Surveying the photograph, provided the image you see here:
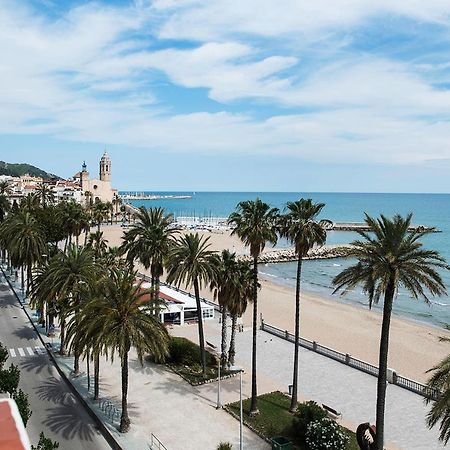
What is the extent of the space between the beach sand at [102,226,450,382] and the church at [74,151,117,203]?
396ft

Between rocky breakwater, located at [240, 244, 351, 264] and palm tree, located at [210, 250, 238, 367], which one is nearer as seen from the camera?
palm tree, located at [210, 250, 238, 367]

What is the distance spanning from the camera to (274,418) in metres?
25.6

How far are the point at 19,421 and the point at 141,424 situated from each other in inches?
356

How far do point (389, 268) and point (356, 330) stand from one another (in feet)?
108

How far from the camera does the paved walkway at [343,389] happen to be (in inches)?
950

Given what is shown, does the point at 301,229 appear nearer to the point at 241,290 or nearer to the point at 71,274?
the point at 241,290

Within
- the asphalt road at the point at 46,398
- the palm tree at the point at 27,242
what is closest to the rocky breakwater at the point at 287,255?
the palm tree at the point at 27,242

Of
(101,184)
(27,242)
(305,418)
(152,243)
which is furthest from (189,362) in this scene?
(101,184)

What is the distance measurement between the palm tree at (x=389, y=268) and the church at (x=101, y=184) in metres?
157

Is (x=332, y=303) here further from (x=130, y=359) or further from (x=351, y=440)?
(x=351, y=440)

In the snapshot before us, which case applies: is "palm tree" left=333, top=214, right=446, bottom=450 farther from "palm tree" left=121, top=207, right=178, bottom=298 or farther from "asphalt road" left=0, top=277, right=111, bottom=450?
"palm tree" left=121, top=207, right=178, bottom=298

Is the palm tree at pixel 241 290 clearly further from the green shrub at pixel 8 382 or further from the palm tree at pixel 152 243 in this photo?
the green shrub at pixel 8 382

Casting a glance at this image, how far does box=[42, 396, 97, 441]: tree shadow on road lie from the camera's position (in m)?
23.1

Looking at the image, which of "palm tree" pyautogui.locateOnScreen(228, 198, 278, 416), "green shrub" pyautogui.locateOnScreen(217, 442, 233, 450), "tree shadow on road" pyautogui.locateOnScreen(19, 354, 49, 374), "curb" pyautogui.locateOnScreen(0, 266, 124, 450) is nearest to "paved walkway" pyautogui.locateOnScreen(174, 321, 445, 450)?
"palm tree" pyautogui.locateOnScreen(228, 198, 278, 416)
